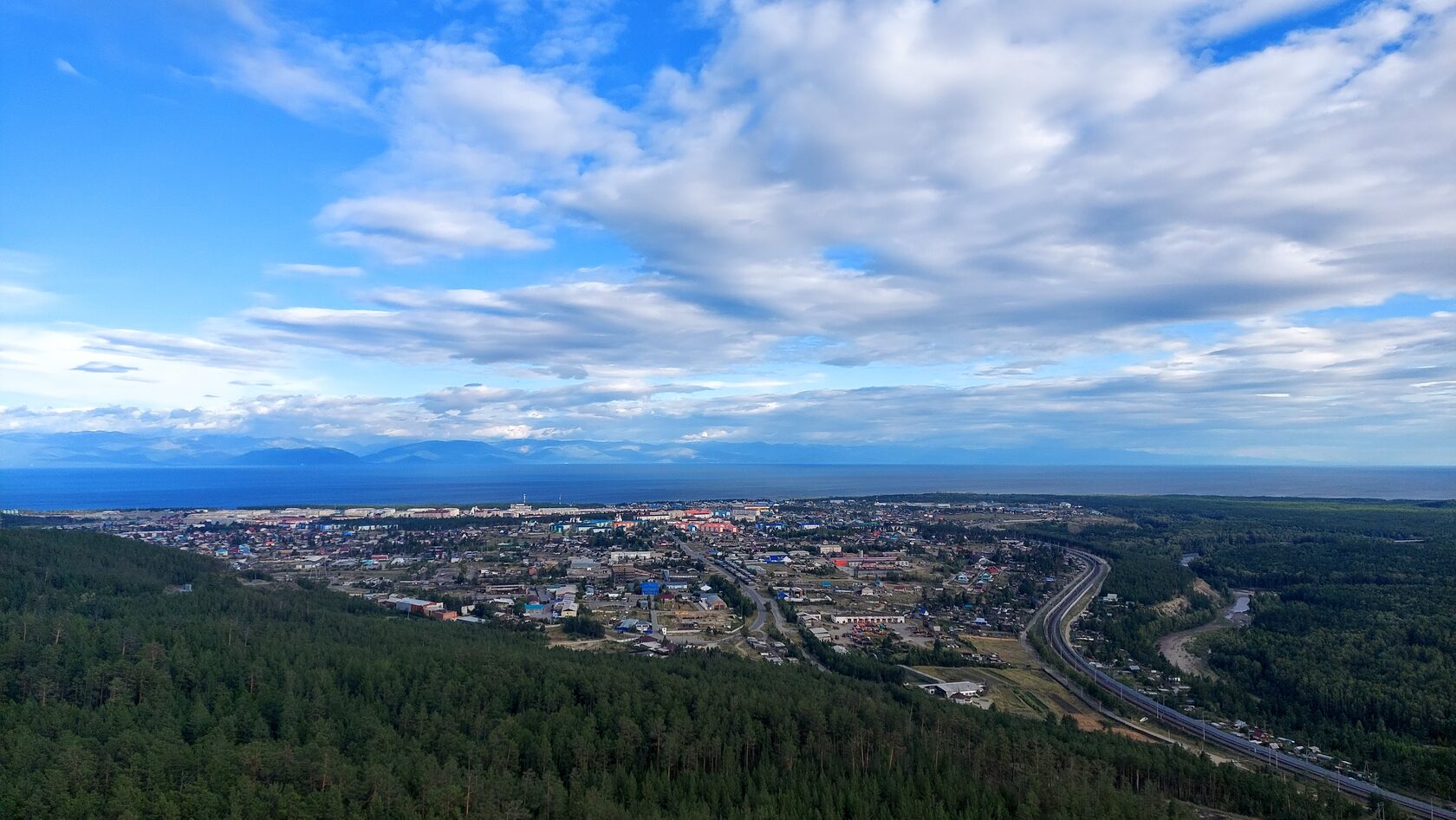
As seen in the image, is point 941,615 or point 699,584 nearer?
point 941,615

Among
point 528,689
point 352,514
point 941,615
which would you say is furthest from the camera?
point 352,514

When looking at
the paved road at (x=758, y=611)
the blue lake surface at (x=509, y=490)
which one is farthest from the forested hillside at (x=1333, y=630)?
the blue lake surface at (x=509, y=490)

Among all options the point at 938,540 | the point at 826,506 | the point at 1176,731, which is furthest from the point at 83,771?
the point at 826,506

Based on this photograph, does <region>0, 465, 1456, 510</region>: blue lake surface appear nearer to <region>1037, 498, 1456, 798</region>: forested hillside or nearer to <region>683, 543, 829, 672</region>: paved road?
<region>683, 543, 829, 672</region>: paved road

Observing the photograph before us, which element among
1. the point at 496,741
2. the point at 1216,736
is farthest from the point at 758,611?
the point at 496,741

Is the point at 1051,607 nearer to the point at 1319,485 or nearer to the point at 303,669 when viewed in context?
the point at 303,669

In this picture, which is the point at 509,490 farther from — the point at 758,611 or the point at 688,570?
the point at 758,611

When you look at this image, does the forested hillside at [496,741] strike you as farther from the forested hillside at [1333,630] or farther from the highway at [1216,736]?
the forested hillside at [1333,630]
